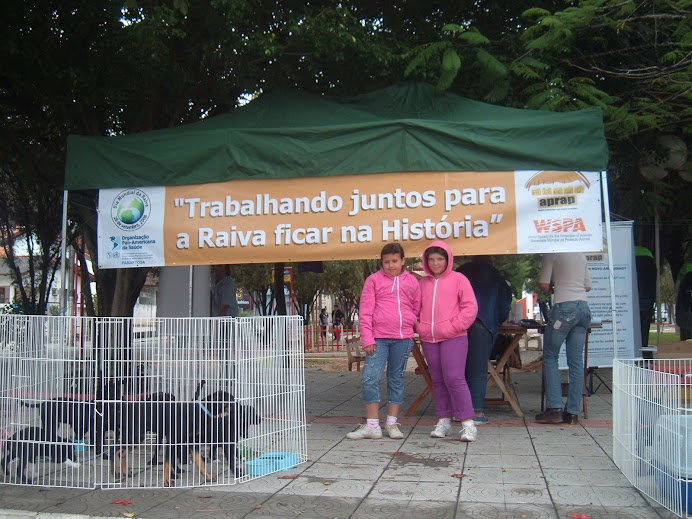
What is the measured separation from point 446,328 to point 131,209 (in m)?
3.67

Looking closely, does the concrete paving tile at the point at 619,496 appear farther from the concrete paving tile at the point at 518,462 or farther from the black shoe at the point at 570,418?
the black shoe at the point at 570,418

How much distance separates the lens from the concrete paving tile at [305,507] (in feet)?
15.0

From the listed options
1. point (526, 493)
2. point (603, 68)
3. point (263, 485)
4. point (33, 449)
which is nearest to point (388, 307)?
point (263, 485)

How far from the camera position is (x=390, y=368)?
272 inches

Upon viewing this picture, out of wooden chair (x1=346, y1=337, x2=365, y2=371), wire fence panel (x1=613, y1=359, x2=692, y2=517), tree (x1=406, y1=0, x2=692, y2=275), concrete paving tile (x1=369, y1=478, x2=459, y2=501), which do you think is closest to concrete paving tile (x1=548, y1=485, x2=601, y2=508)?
wire fence panel (x1=613, y1=359, x2=692, y2=517)

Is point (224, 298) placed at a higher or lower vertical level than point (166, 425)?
higher

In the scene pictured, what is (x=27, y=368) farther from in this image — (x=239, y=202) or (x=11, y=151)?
(x=11, y=151)

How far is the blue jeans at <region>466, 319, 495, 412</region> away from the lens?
24.1ft

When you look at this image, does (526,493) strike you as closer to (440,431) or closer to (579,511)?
(579,511)

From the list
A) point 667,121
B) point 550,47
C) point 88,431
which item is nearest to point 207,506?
point 88,431

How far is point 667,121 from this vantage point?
27.7 ft

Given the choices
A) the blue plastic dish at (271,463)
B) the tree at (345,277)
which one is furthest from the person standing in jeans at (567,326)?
the tree at (345,277)

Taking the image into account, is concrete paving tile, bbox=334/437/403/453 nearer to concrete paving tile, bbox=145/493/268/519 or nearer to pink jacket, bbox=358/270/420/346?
pink jacket, bbox=358/270/420/346

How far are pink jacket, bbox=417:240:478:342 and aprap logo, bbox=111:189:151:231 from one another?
10.4ft
